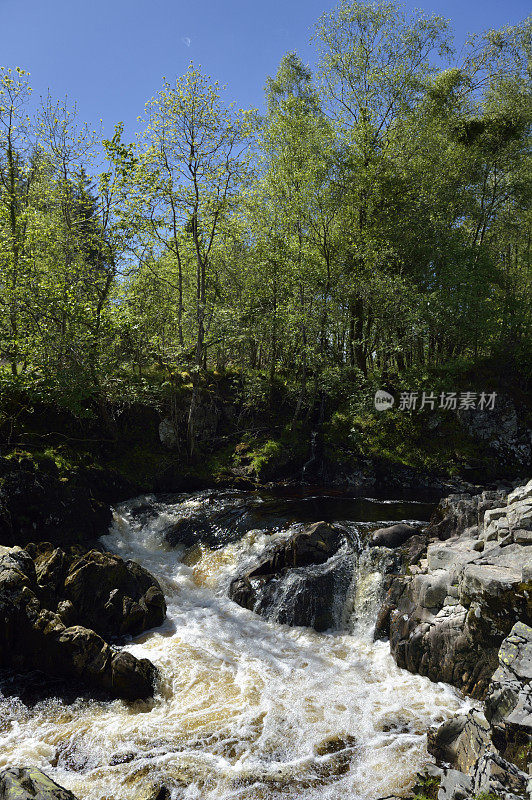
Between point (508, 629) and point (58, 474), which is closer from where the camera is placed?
point (508, 629)

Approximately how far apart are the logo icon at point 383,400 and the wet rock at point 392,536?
9.13 meters

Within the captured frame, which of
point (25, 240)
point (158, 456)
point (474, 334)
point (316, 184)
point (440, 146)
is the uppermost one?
point (440, 146)

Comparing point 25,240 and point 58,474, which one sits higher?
point 25,240

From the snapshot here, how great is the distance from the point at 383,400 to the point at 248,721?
1617cm

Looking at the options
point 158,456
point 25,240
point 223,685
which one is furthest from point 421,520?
point 25,240

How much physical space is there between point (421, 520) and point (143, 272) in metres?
16.2

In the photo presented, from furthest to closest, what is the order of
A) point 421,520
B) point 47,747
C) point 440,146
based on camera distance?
point 440,146, point 421,520, point 47,747

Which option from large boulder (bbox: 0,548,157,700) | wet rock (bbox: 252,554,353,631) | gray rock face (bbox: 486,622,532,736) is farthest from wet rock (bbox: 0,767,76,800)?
wet rock (bbox: 252,554,353,631)

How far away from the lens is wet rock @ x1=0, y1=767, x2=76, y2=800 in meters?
5.00

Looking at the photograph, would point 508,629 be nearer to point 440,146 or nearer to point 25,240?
point 25,240

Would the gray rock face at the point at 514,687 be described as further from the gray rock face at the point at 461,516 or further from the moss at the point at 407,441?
the moss at the point at 407,441

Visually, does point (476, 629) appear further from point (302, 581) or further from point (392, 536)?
point (392, 536)

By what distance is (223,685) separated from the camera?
875cm

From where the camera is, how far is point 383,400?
2169 centimetres
